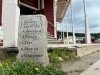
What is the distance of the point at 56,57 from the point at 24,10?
46.7ft

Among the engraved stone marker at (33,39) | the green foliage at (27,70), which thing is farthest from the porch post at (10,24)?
the green foliage at (27,70)

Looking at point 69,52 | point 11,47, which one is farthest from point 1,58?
point 69,52

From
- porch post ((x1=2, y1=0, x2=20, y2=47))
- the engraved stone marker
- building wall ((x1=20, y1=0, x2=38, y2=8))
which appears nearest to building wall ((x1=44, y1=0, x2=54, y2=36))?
building wall ((x1=20, y1=0, x2=38, y2=8))

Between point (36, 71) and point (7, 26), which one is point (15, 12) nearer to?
point (7, 26)

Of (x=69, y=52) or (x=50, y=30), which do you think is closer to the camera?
(x=69, y=52)

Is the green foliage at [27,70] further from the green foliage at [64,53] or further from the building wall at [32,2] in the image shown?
the building wall at [32,2]

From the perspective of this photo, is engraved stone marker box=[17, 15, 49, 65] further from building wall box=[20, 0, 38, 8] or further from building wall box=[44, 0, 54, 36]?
building wall box=[44, 0, 54, 36]

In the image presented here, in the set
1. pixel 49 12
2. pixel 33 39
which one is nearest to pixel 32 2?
pixel 49 12

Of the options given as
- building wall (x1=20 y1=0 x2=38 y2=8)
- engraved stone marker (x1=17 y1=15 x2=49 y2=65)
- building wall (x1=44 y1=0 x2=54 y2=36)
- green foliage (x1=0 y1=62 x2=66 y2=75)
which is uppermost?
building wall (x1=20 y1=0 x2=38 y2=8)

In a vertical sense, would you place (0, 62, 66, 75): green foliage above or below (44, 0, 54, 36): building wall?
below

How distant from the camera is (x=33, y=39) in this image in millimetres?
9055

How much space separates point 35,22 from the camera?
9195 mm

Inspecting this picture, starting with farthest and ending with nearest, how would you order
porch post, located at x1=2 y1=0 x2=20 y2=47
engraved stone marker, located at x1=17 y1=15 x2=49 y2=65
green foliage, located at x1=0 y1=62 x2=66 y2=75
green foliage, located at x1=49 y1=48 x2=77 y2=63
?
green foliage, located at x1=49 y1=48 x2=77 y2=63 → porch post, located at x1=2 y1=0 x2=20 y2=47 → engraved stone marker, located at x1=17 y1=15 x2=49 y2=65 → green foliage, located at x1=0 y1=62 x2=66 y2=75

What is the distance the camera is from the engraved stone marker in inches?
354
